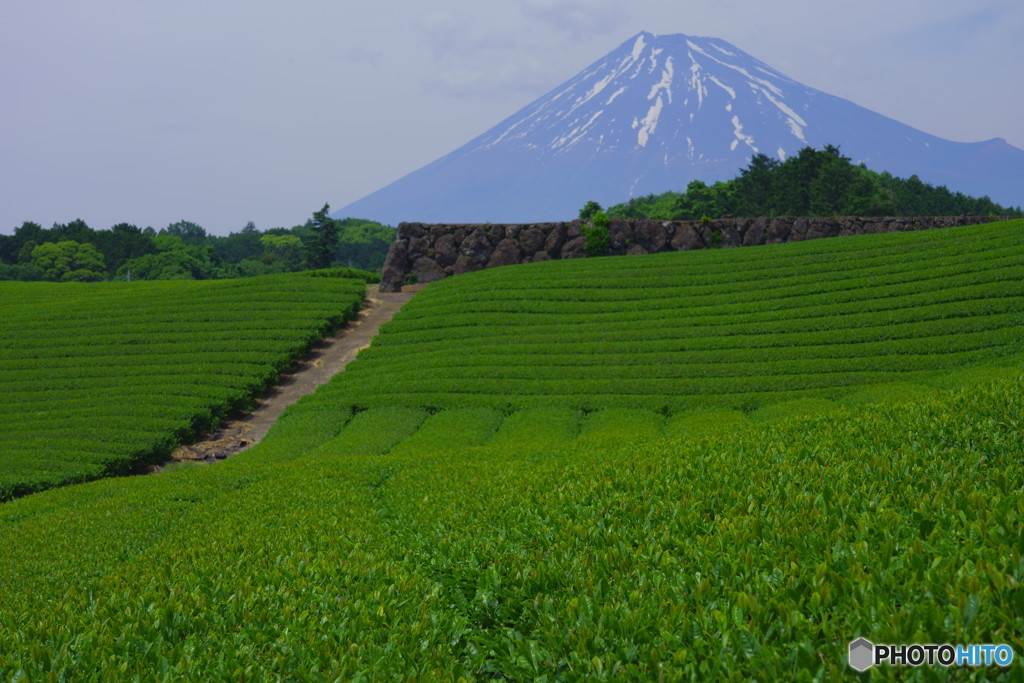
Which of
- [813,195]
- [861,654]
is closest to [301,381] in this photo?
[861,654]

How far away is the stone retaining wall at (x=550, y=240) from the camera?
1556 inches

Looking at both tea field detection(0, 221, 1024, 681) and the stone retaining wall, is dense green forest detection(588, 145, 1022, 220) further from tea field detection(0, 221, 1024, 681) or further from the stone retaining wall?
tea field detection(0, 221, 1024, 681)

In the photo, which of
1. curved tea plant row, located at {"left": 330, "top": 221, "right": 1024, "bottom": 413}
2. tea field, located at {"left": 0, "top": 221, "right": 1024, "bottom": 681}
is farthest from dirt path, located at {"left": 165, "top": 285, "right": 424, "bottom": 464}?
tea field, located at {"left": 0, "top": 221, "right": 1024, "bottom": 681}

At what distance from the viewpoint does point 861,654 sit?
3.92 m

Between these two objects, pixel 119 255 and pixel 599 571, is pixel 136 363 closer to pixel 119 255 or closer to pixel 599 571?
pixel 599 571

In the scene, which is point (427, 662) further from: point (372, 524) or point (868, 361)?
point (868, 361)

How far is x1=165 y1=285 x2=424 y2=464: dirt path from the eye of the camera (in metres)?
20.6

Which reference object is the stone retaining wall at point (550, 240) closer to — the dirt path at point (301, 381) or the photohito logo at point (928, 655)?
the dirt path at point (301, 381)

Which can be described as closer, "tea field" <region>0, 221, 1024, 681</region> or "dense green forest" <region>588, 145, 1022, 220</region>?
"tea field" <region>0, 221, 1024, 681</region>

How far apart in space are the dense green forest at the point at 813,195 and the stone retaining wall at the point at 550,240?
2813 cm

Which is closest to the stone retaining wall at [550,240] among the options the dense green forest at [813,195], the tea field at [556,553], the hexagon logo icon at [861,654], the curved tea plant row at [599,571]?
the tea field at [556,553]

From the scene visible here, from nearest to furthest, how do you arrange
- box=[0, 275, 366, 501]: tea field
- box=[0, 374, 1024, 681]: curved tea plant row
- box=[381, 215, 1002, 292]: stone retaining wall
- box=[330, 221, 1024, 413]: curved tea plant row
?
1. box=[0, 374, 1024, 681]: curved tea plant row
2. box=[0, 275, 366, 501]: tea field
3. box=[330, 221, 1024, 413]: curved tea plant row
4. box=[381, 215, 1002, 292]: stone retaining wall

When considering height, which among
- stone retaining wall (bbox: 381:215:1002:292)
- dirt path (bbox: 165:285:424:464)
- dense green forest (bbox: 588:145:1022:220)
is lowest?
dirt path (bbox: 165:285:424:464)

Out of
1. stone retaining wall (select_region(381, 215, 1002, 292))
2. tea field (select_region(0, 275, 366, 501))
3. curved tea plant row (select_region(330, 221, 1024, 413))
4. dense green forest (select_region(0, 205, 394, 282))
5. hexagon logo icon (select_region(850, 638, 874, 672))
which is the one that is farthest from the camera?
dense green forest (select_region(0, 205, 394, 282))
